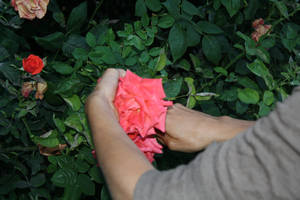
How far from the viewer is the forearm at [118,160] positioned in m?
0.46

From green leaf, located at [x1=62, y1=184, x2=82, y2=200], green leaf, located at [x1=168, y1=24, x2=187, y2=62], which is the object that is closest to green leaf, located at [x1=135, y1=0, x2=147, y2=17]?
green leaf, located at [x1=168, y1=24, x2=187, y2=62]

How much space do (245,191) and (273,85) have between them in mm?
543

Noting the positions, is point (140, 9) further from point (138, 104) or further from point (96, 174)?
point (96, 174)

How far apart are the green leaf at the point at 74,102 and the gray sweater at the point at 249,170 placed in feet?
1.35

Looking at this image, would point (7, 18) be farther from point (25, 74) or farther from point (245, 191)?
point (245, 191)

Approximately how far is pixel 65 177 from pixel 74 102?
0.72ft

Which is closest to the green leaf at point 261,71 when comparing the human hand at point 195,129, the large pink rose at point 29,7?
the human hand at point 195,129

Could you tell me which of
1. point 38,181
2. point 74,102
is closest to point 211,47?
point 74,102

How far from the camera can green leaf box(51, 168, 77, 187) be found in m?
0.83

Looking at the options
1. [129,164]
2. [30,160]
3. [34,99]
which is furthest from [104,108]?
[30,160]

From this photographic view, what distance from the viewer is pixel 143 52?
35.1 inches

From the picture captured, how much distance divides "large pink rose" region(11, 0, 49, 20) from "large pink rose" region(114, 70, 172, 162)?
0.47 m

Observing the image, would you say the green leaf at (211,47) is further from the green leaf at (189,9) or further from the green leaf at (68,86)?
the green leaf at (68,86)

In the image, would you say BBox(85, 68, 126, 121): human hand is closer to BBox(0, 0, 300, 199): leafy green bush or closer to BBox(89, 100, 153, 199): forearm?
BBox(89, 100, 153, 199): forearm
